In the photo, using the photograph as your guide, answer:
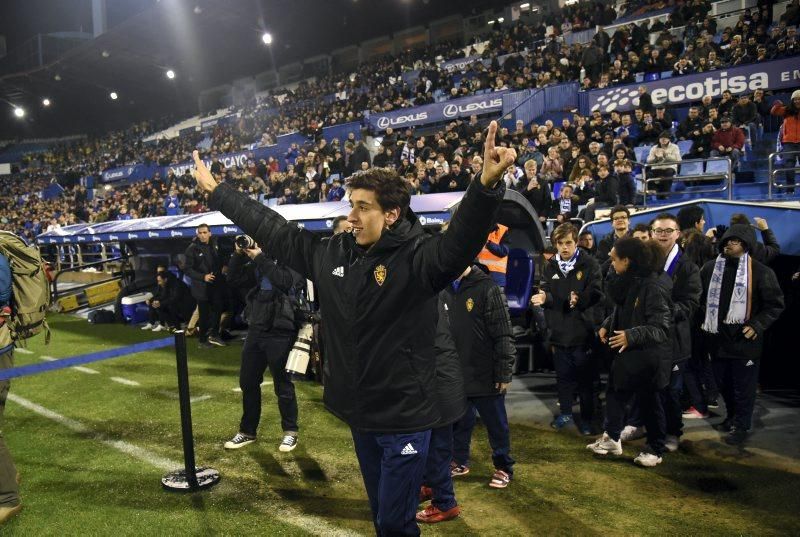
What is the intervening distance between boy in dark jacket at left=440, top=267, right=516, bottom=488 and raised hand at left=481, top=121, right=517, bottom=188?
7.23ft

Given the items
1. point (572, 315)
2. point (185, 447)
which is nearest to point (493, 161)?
point (185, 447)

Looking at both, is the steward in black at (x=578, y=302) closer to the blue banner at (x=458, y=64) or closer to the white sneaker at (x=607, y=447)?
the white sneaker at (x=607, y=447)

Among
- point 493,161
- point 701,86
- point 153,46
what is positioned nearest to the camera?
point 493,161

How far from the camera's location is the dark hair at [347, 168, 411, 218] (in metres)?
2.35

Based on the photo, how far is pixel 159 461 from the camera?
4.84 metres

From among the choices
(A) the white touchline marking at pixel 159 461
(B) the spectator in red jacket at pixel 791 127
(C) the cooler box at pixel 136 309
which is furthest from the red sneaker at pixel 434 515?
(C) the cooler box at pixel 136 309

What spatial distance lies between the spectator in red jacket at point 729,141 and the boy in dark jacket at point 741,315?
18.6 feet

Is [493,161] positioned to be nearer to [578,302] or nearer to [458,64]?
[578,302]

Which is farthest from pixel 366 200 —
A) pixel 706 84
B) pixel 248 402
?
pixel 706 84

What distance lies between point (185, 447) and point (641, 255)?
357 centimetres

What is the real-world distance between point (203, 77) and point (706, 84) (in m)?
35.5

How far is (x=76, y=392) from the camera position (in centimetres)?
723

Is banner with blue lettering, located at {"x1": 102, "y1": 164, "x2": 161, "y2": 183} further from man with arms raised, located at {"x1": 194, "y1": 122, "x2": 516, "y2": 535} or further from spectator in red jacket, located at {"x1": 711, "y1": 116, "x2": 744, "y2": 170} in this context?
man with arms raised, located at {"x1": 194, "y1": 122, "x2": 516, "y2": 535}

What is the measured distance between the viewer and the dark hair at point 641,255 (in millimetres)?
4230
